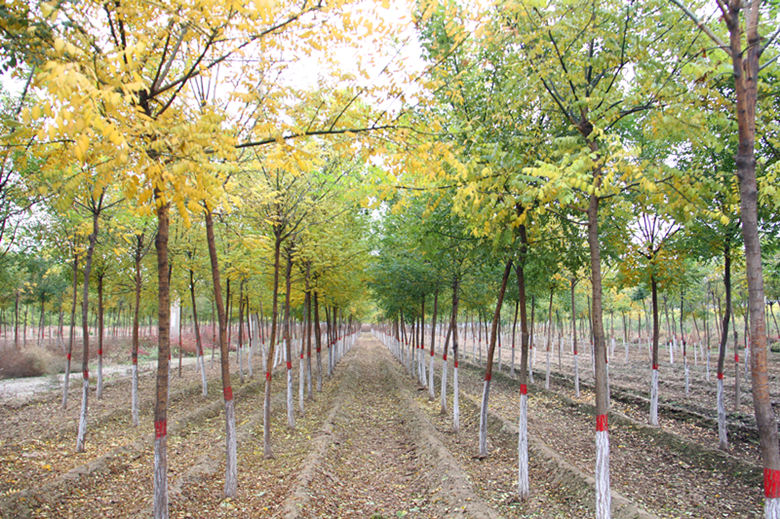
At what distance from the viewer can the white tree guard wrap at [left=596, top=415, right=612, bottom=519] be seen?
4008 mm

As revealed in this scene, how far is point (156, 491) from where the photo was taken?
13.2ft

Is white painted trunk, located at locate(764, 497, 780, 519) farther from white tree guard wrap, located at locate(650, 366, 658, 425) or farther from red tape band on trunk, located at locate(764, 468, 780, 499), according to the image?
white tree guard wrap, located at locate(650, 366, 658, 425)

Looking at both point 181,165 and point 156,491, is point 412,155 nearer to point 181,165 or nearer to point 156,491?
point 181,165

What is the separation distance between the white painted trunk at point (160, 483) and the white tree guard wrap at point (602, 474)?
13.3 ft

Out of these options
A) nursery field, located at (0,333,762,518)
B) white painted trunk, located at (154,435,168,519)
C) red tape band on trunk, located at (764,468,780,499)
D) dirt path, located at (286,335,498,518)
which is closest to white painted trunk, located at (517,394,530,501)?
nursery field, located at (0,333,762,518)

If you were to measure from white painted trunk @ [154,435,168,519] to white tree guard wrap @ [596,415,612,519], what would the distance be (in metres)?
4.05

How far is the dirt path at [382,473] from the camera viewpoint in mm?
5812

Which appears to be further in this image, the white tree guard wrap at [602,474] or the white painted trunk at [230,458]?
the white painted trunk at [230,458]

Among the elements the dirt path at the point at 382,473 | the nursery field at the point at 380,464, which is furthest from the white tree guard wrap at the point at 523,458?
the dirt path at the point at 382,473

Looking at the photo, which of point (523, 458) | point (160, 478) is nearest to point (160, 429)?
point (160, 478)

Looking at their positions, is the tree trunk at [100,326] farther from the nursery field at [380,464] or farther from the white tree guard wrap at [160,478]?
the white tree guard wrap at [160,478]

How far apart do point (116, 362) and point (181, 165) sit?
27.6 meters

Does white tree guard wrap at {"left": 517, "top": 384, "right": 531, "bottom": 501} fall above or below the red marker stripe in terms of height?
below

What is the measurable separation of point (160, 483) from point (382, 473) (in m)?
4.56
